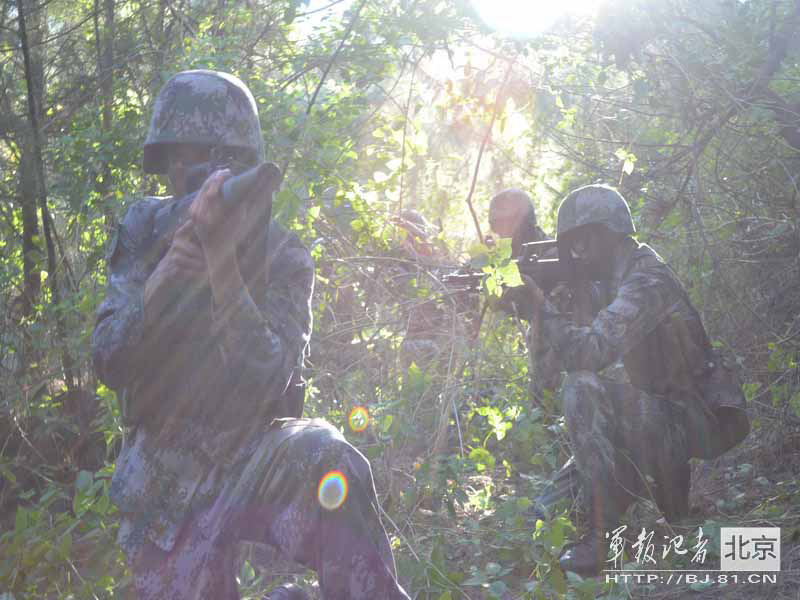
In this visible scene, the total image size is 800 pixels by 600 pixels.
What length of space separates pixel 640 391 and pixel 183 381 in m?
2.66

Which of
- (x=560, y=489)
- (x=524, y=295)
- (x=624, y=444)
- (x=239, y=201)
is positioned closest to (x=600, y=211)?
(x=524, y=295)

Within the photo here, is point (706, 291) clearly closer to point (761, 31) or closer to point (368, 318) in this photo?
point (761, 31)

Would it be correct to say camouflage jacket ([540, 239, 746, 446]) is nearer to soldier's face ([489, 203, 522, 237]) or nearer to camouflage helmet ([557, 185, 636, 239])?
Answer: camouflage helmet ([557, 185, 636, 239])

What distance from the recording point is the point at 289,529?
2.06 meters

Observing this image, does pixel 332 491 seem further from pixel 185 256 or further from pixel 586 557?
pixel 586 557

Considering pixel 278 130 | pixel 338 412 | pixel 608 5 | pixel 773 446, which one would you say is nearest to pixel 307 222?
pixel 278 130

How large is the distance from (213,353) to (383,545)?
2.03 ft

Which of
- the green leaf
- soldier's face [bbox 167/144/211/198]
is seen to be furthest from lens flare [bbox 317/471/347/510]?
the green leaf

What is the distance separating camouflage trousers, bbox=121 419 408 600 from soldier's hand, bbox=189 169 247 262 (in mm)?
473

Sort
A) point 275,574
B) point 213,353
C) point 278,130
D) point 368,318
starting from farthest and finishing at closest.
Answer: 1. point 368,318
2. point 278,130
3. point 275,574
4. point 213,353

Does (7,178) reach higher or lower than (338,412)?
higher

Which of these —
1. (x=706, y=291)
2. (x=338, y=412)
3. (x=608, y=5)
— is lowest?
(x=706, y=291)

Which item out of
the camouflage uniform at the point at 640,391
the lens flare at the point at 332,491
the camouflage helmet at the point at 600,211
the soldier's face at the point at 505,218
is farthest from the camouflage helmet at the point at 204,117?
the soldier's face at the point at 505,218

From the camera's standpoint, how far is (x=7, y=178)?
584 centimetres
